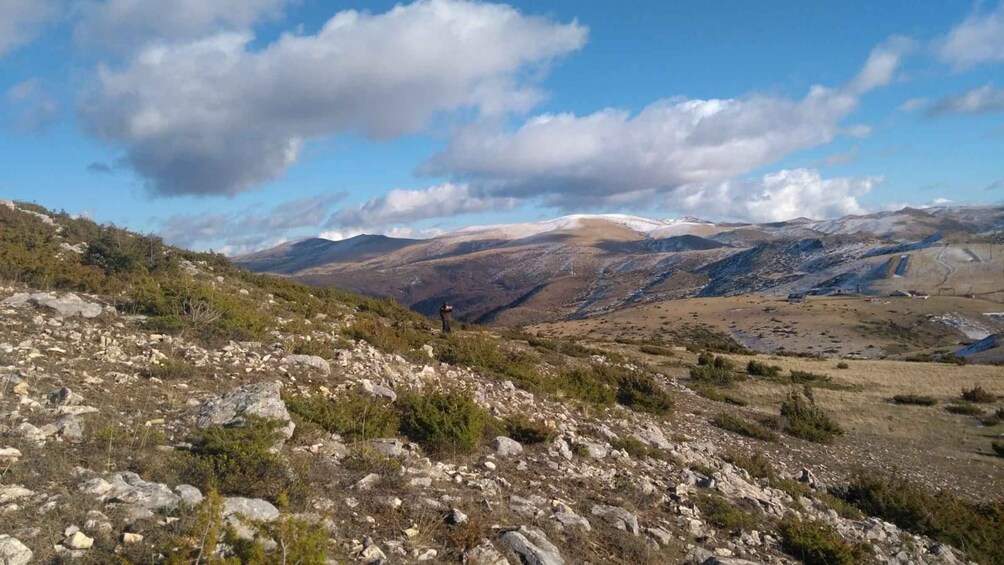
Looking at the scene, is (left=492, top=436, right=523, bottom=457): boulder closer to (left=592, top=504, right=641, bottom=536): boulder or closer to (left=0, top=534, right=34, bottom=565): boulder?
(left=592, top=504, right=641, bottom=536): boulder

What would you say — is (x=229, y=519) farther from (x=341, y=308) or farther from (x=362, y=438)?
(x=341, y=308)

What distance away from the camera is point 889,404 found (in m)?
19.0

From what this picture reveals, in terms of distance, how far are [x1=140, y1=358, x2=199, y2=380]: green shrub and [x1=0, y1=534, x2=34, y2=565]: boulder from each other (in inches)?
159

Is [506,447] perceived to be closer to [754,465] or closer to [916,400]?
[754,465]

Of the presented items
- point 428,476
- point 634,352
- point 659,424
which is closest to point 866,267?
point 634,352

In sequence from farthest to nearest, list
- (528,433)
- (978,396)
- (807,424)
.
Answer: (978,396) < (807,424) < (528,433)

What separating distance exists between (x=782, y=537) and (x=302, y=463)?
579cm

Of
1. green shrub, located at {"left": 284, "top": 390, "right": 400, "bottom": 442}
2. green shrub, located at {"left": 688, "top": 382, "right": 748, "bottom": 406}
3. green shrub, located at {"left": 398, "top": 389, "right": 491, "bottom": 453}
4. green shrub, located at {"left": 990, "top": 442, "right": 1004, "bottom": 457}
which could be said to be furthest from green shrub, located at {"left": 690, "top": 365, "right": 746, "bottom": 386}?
green shrub, located at {"left": 284, "top": 390, "right": 400, "bottom": 442}

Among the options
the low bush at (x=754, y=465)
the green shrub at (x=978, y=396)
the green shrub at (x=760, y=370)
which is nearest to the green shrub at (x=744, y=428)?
the low bush at (x=754, y=465)

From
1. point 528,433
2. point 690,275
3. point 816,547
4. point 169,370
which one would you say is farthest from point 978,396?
point 690,275

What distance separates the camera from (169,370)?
24.4 ft

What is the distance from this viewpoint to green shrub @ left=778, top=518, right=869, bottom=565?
6.39 meters

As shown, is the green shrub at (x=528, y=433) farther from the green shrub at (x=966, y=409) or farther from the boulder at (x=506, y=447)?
the green shrub at (x=966, y=409)

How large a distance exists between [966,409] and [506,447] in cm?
1851
